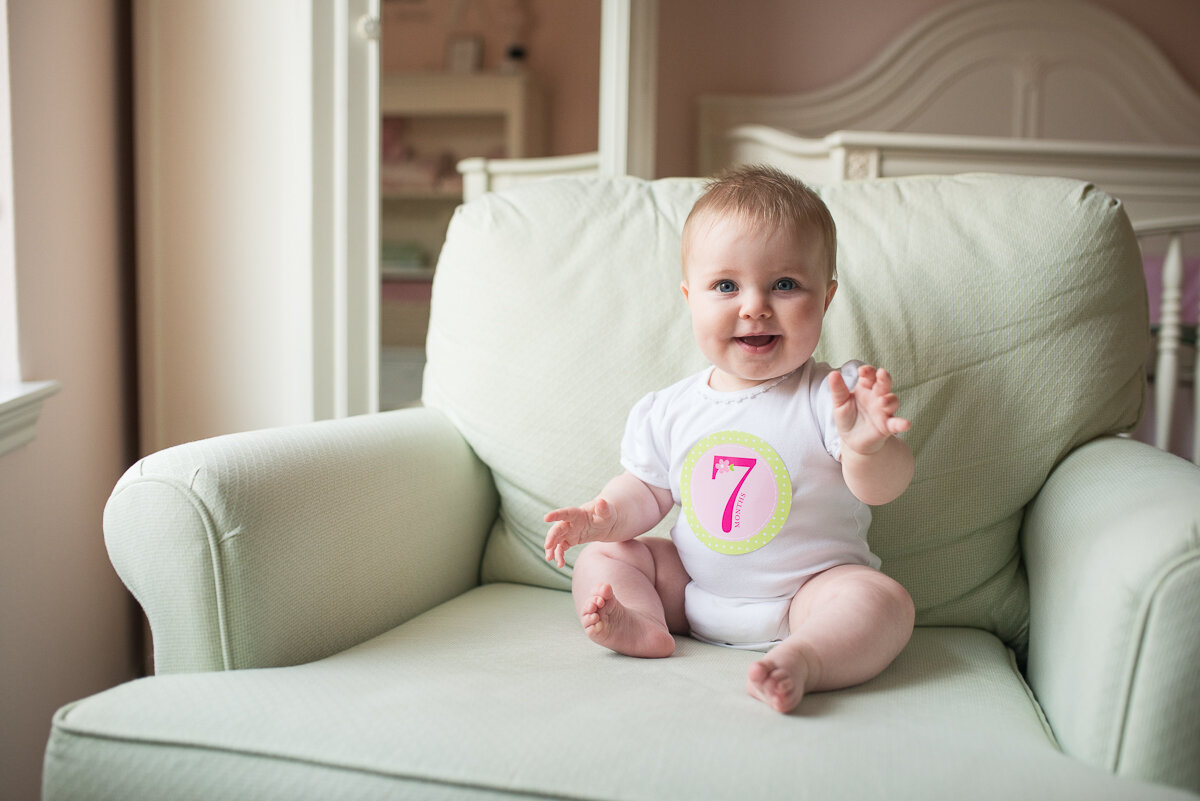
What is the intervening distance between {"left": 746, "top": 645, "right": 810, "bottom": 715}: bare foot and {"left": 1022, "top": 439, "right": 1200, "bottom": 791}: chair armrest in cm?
21

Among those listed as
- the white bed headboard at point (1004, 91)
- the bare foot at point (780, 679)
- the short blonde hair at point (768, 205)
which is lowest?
the bare foot at point (780, 679)

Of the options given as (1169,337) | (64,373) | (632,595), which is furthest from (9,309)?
(1169,337)

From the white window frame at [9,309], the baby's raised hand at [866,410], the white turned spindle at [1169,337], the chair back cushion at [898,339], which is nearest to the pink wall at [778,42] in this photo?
the white turned spindle at [1169,337]

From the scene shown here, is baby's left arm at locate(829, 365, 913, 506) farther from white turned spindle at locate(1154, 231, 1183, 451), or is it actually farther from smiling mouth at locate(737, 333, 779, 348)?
white turned spindle at locate(1154, 231, 1183, 451)

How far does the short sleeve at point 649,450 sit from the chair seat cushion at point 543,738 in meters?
0.25

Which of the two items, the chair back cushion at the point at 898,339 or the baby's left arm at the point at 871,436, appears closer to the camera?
the baby's left arm at the point at 871,436

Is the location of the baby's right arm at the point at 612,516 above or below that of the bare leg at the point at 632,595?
above

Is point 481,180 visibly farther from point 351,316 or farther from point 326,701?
point 326,701

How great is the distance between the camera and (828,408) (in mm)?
967

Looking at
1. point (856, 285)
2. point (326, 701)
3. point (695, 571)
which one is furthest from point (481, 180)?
point (326, 701)

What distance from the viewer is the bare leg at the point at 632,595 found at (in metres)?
0.88

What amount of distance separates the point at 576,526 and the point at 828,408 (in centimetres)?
28

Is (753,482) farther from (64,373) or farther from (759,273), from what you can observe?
(64,373)

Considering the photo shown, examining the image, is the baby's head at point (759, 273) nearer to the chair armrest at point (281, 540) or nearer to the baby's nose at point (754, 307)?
the baby's nose at point (754, 307)
